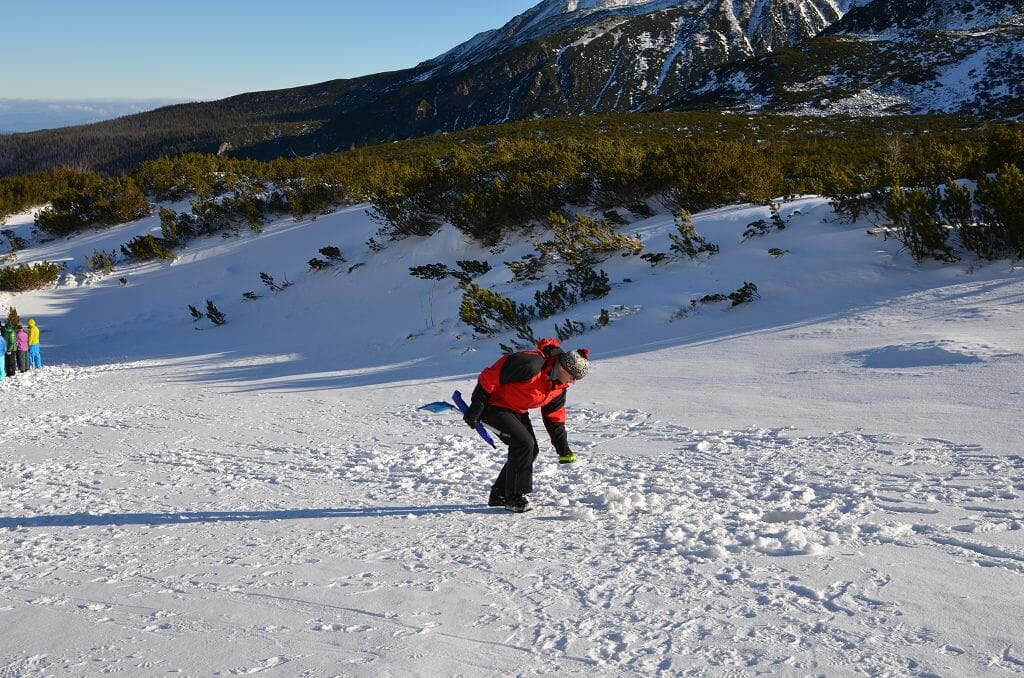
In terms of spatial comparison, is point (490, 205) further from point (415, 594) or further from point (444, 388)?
point (415, 594)

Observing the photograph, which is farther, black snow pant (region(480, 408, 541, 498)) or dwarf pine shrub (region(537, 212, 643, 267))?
dwarf pine shrub (region(537, 212, 643, 267))

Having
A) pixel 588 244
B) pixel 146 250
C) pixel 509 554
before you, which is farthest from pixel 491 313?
pixel 146 250

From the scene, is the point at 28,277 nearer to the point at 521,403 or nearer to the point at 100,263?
the point at 100,263

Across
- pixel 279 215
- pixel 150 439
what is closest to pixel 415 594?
pixel 150 439

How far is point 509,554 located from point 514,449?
92 centimetres

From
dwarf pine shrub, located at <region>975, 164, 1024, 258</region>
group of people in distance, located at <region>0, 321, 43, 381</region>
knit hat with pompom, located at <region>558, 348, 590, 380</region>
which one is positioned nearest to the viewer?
knit hat with pompom, located at <region>558, 348, 590, 380</region>

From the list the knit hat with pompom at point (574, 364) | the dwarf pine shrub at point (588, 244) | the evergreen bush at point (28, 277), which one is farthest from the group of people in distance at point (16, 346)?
the knit hat with pompom at point (574, 364)

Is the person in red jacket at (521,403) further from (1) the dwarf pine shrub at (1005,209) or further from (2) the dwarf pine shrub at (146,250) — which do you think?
(2) the dwarf pine shrub at (146,250)

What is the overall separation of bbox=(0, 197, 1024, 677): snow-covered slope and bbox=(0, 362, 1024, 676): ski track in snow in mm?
20

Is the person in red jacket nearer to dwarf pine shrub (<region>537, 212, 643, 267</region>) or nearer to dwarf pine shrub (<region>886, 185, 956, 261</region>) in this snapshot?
dwarf pine shrub (<region>886, 185, 956, 261</region>)

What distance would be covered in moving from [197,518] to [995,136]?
1402 cm

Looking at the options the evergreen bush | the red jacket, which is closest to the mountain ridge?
the evergreen bush

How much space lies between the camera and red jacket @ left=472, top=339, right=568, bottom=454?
4559mm

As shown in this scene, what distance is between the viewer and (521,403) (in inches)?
185
